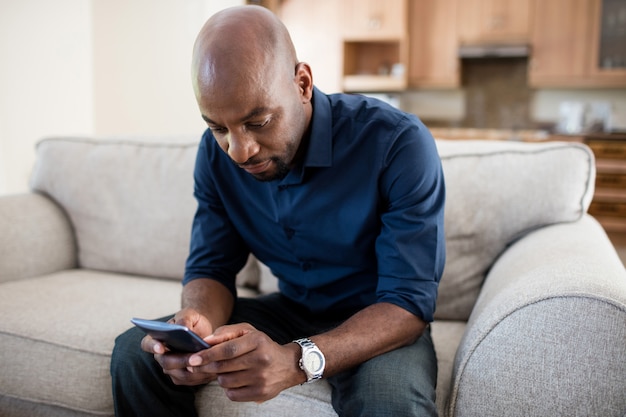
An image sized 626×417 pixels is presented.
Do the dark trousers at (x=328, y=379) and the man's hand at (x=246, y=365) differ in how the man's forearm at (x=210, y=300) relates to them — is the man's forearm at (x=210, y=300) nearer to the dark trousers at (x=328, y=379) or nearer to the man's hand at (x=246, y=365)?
→ the dark trousers at (x=328, y=379)

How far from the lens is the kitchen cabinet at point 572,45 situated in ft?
15.0

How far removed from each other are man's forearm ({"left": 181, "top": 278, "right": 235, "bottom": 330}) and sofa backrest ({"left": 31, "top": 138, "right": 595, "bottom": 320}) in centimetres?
42

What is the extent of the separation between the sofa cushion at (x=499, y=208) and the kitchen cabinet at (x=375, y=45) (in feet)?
11.6

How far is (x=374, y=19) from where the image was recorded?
518 centimetres

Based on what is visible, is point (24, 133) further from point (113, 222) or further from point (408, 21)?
point (408, 21)

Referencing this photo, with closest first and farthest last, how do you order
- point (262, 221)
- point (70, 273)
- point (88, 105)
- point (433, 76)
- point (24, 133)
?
point (262, 221) < point (70, 273) < point (24, 133) < point (88, 105) < point (433, 76)

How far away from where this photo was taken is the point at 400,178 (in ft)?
4.07

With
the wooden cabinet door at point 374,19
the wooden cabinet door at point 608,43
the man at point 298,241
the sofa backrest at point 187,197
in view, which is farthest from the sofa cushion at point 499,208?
the wooden cabinet door at point 374,19

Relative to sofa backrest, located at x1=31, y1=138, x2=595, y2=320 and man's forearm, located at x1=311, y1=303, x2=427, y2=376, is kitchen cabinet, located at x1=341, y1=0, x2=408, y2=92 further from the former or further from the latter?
man's forearm, located at x1=311, y1=303, x2=427, y2=376

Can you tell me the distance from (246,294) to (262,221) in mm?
449

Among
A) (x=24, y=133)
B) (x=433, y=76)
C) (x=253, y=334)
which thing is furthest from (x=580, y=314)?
(x=433, y=76)

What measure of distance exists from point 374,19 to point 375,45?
40 centimetres

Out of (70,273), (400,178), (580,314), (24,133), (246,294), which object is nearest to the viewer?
(580,314)

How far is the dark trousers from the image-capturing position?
1.07 m
